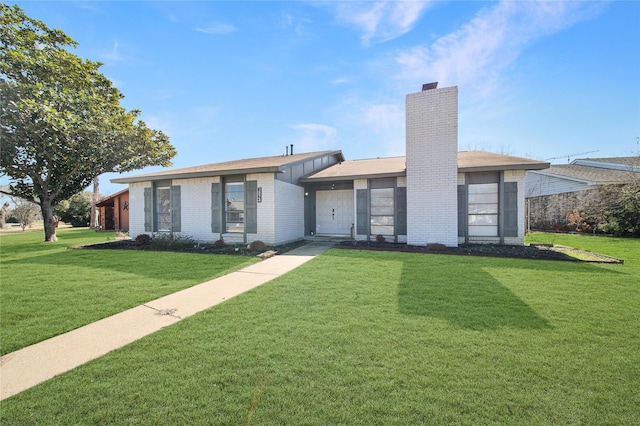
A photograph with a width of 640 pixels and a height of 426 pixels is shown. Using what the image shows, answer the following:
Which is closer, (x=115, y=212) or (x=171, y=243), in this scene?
(x=171, y=243)

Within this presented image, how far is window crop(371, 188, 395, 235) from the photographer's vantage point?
10898 mm

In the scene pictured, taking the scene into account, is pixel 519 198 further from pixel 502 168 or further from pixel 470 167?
pixel 470 167

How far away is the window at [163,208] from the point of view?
12242 millimetres

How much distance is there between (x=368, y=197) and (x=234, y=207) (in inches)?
214

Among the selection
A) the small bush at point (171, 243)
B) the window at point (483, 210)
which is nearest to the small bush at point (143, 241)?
the small bush at point (171, 243)

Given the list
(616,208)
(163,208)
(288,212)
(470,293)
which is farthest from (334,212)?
(616,208)

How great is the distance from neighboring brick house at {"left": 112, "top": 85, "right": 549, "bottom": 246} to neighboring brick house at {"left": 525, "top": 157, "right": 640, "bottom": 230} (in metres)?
4.86

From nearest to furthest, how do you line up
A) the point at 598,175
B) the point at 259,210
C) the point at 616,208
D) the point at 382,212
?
1. the point at 259,210
2. the point at 382,212
3. the point at 616,208
4. the point at 598,175

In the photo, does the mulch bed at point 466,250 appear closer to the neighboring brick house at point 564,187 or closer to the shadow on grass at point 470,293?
the shadow on grass at point 470,293

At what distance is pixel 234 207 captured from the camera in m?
11.1

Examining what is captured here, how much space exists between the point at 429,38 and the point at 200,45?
26.3 ft

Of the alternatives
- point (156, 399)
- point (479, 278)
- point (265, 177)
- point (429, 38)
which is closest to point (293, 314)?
point (156, 399)

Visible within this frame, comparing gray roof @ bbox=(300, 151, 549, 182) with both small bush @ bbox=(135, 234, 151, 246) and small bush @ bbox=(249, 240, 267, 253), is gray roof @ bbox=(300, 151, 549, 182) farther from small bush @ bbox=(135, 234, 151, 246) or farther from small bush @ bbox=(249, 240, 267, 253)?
small bush @ bbox=(135, 234, 151, 246)

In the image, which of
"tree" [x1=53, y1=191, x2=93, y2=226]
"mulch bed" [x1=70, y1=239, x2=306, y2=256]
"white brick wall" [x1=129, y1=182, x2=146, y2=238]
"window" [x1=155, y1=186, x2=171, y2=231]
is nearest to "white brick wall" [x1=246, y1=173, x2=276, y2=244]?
"mulch bed" [x1=70, y1=239, x2=306, y2=256]
